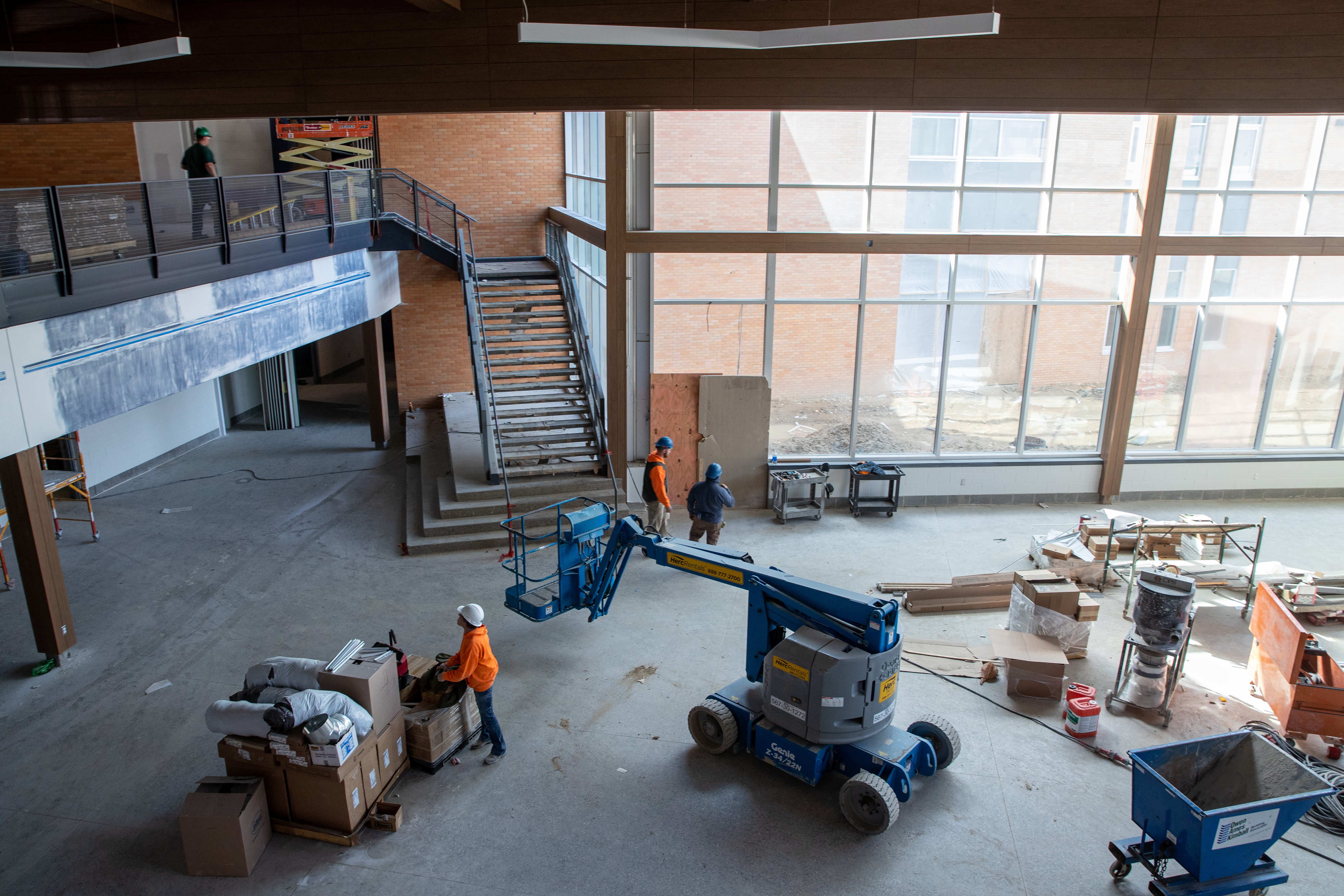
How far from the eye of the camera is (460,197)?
18.1 metres

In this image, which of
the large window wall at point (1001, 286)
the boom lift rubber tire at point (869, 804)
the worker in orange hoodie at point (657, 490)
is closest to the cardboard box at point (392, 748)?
the boom lift rubber tire at point (869, 804)

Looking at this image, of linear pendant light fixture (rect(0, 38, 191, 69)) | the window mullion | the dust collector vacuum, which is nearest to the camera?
the dust collector vacuum

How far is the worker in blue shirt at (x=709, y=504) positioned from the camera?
11695 millimetres

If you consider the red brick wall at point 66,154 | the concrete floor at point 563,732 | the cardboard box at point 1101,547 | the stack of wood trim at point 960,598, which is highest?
the red brick wall at point 66,154

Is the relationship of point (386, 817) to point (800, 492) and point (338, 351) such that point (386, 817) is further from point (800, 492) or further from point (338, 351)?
point (338, 351)

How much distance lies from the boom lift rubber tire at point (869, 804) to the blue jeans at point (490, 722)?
312 centimetres

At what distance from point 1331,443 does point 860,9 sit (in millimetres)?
11837

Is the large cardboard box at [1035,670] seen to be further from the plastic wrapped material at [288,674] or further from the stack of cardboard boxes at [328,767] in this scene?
the plastic wrapped material at [288,674]

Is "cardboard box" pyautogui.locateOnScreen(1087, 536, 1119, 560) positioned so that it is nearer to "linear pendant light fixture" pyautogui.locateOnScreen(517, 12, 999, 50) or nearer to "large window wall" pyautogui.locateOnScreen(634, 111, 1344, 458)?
"large window wall" pyautogui.locateOnScreen(634, 111, 1344, 458)

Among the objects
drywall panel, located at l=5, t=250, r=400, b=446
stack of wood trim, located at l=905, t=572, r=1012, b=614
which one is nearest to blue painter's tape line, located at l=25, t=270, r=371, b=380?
drywall panel, located at l=5, t=250, r=400, b=446

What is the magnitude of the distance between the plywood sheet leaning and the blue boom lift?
5575 millimetres

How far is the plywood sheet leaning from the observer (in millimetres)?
13953

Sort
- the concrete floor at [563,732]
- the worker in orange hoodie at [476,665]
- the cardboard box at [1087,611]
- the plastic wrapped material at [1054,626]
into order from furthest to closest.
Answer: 1. the cardboard box at [1087,611]
2. the plastic wrapped material at [1054,626]
3. the worker in orange hoodie at [476,665]
4. the concrete floor at [563,732]

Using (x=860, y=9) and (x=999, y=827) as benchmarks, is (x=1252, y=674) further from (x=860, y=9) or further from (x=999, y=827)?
(x=860, y=9)
